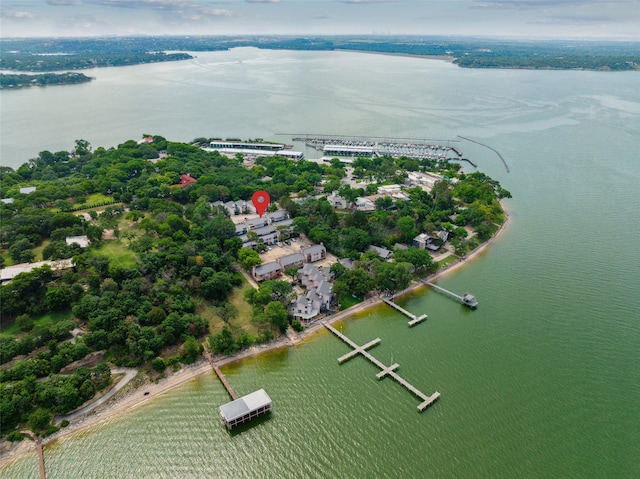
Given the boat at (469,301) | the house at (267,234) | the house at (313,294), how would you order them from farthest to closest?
the house at (267,234), the boat at (469,301), the house at (313,294)

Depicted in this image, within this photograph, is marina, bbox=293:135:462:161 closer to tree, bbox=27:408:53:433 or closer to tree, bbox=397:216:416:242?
tree, bbox=397:216:416:242

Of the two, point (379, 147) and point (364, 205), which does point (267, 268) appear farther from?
point (379, 147)

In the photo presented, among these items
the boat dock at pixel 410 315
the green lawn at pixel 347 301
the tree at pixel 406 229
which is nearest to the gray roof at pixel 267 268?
the green lawn at pixel 347 301

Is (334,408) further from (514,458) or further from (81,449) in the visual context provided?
(81,449)

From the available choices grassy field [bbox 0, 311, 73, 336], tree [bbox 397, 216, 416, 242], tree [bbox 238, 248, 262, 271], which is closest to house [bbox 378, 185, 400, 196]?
tree [bbox 397, 216, 416, 242]

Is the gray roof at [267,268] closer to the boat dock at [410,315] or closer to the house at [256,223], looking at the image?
the house at [256,223]

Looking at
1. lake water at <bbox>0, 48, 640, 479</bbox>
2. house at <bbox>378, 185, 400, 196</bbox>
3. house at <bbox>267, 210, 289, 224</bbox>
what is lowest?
lake water at <bbox>0, 48, 640, 479</bbox>
